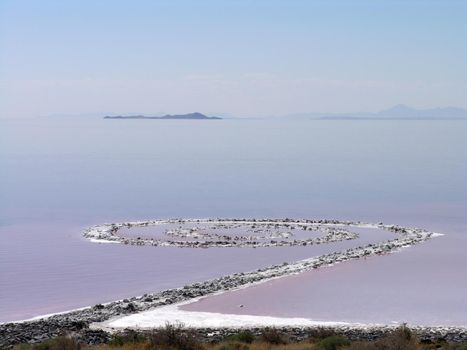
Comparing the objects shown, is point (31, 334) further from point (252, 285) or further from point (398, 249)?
point (398, 249)

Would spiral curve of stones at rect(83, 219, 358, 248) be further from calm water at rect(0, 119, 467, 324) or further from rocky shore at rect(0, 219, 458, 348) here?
calm water at rect(0, 119, 467, 324)

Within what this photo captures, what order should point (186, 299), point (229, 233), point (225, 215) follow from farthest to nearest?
point (225, 215) → point (229, 233) → point (186, 299)

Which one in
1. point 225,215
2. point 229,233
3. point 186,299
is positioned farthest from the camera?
point 225,215

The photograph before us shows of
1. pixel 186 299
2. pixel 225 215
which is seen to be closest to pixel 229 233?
pixel 225 215

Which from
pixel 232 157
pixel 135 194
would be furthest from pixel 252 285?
pixel 232 157

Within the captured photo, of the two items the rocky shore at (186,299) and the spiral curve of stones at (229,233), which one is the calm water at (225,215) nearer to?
the rocky shore at (186,299)

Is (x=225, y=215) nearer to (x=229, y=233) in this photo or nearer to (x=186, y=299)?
(x=229, y=233)

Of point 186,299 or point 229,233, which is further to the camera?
point 229,233
